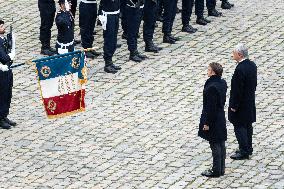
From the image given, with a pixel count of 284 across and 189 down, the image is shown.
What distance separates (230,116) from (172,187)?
5.45 ft

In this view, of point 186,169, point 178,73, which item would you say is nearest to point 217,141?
point 186,169

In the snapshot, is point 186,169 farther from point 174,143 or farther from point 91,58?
point 91,58

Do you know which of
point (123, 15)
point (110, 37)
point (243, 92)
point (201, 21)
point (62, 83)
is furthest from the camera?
point (201, 21)

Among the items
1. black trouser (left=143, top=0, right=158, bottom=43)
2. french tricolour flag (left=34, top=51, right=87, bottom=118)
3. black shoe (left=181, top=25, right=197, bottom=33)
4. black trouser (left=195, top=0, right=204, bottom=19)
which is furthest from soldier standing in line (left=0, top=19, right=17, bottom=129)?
black trouser (left=195, top=0, right=204, bottom=19)

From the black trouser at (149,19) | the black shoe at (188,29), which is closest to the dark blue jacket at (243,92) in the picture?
the black trouser at (149,19)

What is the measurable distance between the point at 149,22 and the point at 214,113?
6.08 meters

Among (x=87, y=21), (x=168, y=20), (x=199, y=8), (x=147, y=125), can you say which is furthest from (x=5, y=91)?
(x=199, y=8)

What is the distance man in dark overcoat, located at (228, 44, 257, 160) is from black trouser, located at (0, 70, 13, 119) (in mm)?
3878

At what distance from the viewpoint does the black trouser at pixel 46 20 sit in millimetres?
21781

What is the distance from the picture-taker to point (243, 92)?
16.9 m

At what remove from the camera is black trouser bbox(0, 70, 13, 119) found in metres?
18.4

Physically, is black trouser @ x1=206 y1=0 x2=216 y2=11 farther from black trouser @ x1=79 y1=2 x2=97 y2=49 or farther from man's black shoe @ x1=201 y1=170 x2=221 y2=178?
man's black shoe @ x1=201 y1=170 x2=221 y2=178

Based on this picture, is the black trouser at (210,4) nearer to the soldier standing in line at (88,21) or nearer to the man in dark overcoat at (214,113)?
the soldier standing in line at (88,21)

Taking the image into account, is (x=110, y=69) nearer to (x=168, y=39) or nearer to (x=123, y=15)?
(x=123, y=15)
